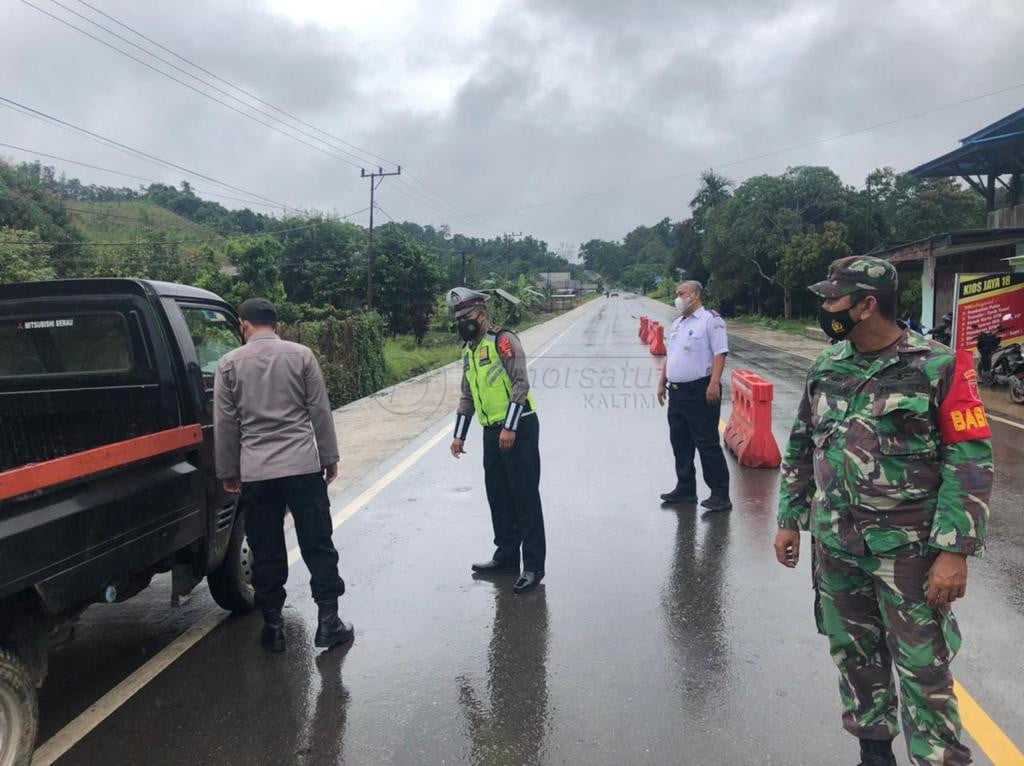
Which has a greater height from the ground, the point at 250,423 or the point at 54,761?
the point at 250,423

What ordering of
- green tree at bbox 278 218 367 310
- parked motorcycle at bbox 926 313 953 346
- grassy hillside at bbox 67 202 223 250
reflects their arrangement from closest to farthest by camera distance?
parked motorcycle at bbox 926 313 953 346 < green tree at bbox 278 218 367 310 < grassy hillside at bbox 67 202 223 250

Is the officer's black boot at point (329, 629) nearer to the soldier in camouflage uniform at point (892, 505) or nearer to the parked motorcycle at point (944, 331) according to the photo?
the soldier in camouflage uniform at point (892, 505)

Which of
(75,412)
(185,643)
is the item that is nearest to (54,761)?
(185,643)

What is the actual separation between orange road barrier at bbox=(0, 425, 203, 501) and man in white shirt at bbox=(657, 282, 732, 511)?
379cm

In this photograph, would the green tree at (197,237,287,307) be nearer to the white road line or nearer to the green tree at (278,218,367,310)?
the green tree at (278,218,367,310)

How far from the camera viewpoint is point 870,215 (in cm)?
3850

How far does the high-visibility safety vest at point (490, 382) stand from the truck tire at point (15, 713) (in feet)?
8.48

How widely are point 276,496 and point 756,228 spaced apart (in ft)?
134

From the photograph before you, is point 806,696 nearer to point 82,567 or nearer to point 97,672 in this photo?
point 82,567

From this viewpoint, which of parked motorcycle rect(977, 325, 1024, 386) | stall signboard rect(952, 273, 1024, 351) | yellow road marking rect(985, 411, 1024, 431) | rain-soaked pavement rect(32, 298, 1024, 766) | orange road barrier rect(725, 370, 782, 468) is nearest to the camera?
rain-soaked pavement rect(32, 298, 1024, 766)

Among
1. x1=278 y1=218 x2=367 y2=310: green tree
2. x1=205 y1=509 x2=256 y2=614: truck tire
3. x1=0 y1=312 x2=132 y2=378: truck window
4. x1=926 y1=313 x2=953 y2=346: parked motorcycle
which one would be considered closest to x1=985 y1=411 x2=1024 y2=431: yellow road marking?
x1=926 y1=313 x2=953 y2=346: parked motorcycle

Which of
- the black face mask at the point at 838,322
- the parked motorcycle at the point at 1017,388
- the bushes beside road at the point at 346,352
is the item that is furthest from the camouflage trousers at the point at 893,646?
the parked motorcycle at the point at 1017,388

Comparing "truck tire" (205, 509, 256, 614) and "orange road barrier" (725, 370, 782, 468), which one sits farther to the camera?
"orange road barrier" (725, 370, 782, 468)

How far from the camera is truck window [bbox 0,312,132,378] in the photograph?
12.5 feet
